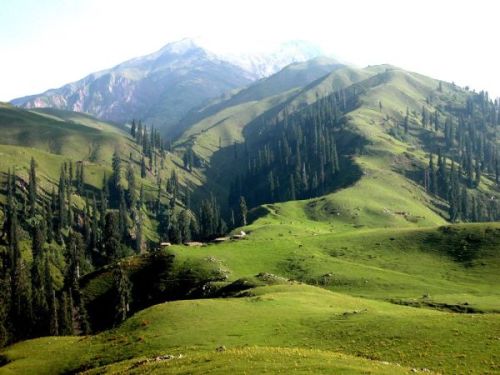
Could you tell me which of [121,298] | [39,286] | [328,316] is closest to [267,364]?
[328,316]

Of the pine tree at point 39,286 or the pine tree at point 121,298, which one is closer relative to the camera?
the pine tree at point 121,298

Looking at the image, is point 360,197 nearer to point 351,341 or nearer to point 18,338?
point 18,338

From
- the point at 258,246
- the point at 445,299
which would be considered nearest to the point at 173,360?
the point at 445,299

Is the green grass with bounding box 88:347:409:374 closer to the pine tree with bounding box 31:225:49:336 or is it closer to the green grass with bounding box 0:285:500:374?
the green grass with bounding box 0:285:500:374

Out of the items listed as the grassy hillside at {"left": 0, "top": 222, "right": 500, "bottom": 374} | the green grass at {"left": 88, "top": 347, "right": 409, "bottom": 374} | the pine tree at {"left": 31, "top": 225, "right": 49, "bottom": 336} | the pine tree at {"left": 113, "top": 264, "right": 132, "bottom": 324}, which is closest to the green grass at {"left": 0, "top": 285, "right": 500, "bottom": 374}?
the grassy hillside at {"left": 0, "top": 222, "right": 500, "bottom": 374}

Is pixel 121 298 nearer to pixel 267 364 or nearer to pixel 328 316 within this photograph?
pixel 328 316

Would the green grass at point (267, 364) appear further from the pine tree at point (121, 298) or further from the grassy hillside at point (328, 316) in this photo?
the pine tree at point (121, 298)

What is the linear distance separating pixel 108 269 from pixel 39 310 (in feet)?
81.3

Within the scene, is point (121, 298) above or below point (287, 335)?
below

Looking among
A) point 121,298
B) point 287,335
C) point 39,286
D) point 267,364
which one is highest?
point 267,364

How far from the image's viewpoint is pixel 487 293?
81.5 meters

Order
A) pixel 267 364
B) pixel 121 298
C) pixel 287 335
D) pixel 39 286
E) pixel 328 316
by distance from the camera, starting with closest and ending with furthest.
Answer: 1. pixel 267 364
2. pixel 287 335
3. pixel 328 316
4. pixel 121 298
5. pixel 39 286

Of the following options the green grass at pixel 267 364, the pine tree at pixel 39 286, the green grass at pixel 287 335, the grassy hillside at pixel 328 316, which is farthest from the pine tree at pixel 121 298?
the green grass at pixel 267 364

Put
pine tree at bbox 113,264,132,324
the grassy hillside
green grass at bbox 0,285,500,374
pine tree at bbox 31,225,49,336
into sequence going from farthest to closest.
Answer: pine tree at bbox 31,225,49,336
pine tree at bbox 113,264,132,324
green grass at bbox 0,285,500,374
the grassy hillside
